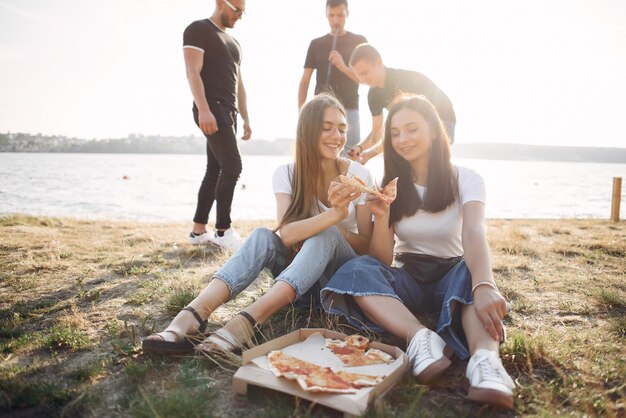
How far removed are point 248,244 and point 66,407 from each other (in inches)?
52.4

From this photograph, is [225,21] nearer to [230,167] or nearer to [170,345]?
[230,167]

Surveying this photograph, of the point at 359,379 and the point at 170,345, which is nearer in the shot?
the point at 359,379

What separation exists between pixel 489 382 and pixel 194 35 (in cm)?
446

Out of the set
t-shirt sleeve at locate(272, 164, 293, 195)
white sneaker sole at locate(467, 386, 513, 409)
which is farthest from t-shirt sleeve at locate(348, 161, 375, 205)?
white sneaker sole at locate(467, 386, 513, 409)

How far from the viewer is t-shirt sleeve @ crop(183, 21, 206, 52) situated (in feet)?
16.2

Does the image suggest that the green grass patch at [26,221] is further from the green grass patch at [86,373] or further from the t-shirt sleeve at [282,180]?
the green grass patch at [86,373]

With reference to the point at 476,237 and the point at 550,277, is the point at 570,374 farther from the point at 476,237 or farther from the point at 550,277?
the point at 550,277

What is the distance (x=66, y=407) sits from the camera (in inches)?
82.0

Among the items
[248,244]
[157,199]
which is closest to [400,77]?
[248,244]

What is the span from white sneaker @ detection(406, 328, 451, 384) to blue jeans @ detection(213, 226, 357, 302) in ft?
2.46

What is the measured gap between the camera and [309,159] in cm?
340

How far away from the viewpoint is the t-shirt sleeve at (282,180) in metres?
3.41

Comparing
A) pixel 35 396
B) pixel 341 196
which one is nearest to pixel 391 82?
pixel 341 196

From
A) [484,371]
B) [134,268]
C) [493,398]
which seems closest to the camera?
[493,398]
